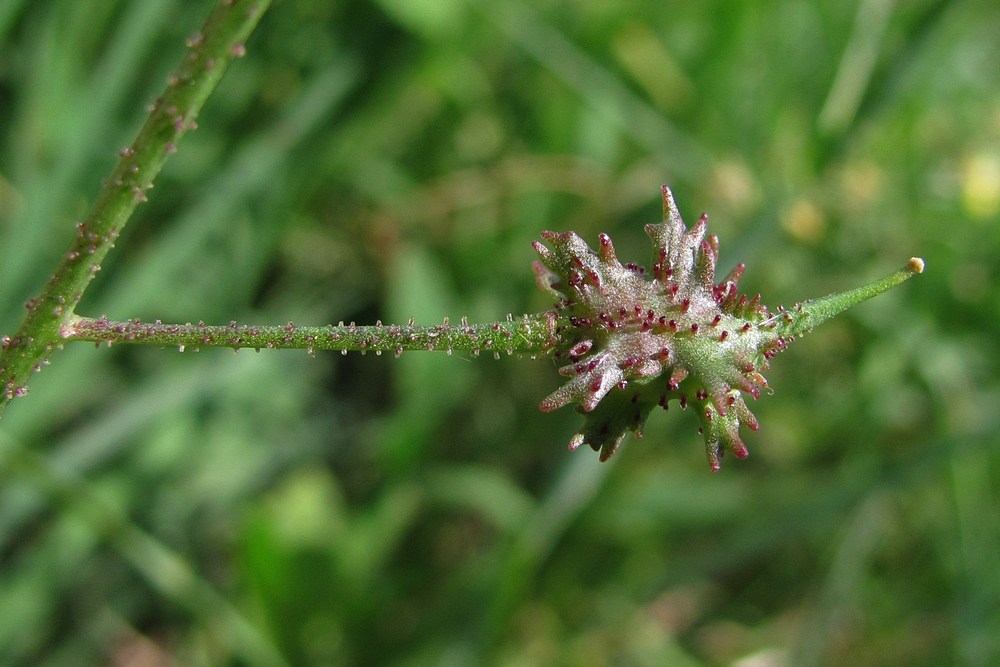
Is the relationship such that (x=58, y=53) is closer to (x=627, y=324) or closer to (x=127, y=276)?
(x=127, y=276)

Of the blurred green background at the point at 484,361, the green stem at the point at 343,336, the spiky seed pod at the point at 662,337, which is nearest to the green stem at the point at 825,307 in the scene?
the spiky seed pod at the point at 662,337

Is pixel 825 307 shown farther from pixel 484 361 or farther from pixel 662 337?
pixel 484 361

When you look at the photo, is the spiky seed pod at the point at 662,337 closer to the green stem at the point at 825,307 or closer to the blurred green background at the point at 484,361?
the green stem at the point at 825,307

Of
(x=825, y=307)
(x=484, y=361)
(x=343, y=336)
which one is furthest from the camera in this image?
(x=484, y=361)

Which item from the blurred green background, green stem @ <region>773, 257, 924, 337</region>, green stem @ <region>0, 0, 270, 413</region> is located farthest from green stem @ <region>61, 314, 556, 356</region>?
the blurred green background

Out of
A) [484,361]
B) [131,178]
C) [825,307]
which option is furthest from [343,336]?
[484,361]
